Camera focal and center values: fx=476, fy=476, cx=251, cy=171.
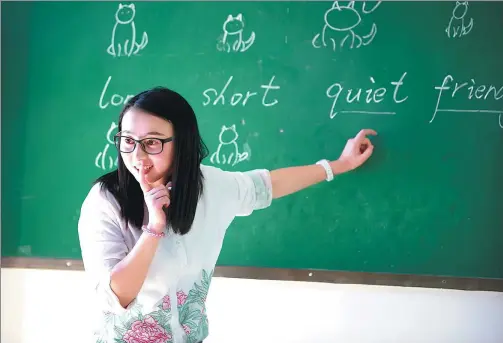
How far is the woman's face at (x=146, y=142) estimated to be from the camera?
1.30m

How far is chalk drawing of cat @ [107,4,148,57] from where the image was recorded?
72.7 inches

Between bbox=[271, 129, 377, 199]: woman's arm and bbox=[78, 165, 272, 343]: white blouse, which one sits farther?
bbox=[271, 129, 377, 199]: woman's arm

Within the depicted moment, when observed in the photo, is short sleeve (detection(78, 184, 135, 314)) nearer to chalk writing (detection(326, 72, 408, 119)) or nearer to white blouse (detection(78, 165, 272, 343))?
white blouse (detection(78, 165, 272, 343))

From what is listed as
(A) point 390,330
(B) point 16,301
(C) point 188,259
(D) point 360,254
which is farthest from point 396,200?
(B) point 16,301

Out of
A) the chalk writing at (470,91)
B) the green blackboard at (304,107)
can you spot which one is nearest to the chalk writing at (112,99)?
the green blackboard at (304,107)

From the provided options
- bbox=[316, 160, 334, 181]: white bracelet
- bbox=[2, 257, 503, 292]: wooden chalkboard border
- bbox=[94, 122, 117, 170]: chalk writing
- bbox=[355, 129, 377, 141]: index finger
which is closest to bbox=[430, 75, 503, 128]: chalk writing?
bbox=[355, 129, 377, 141]: index finger

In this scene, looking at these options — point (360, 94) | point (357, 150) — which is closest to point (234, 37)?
point (360, 94)

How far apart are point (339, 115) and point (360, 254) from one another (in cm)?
53

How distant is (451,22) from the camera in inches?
67.3

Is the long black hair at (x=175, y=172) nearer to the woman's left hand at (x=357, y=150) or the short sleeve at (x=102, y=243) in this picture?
the short sleeve at (x=102, y=243)

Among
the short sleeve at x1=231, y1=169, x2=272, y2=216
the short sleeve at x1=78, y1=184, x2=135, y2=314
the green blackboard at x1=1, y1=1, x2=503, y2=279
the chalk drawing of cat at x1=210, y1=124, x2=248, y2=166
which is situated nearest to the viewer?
the short sleeve at x1=78, y1=184, x2=135, y2=314

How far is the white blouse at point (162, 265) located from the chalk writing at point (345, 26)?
0.65m

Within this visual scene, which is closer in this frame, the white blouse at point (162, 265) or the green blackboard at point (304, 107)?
the white blouse at point (162, 265)

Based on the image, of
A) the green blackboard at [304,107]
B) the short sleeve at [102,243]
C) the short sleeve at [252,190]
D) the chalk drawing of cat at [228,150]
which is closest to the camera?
the short sleeve at [102,243]
